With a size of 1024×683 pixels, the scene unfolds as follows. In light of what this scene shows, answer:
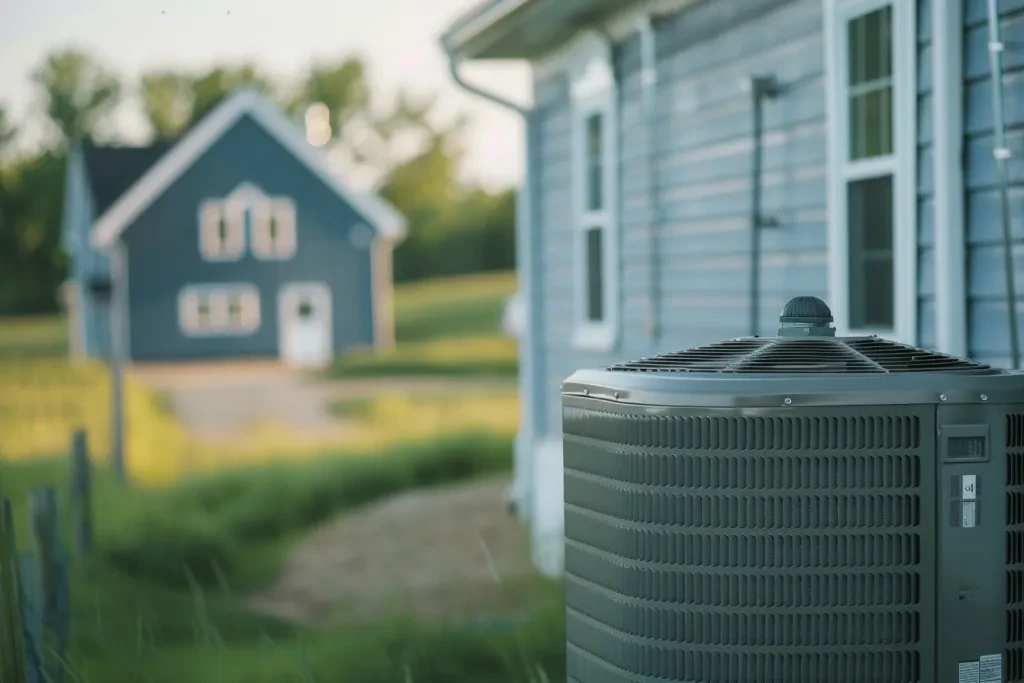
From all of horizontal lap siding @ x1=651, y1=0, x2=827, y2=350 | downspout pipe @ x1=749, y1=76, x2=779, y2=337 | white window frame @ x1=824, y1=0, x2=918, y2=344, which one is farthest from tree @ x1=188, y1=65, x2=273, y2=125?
white window frame @ x1=824, y1=0, x2=918, y2=344

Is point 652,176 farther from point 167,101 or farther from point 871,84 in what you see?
point 167,101

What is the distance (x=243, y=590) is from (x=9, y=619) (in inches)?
236

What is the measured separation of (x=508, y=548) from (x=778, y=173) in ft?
16.5

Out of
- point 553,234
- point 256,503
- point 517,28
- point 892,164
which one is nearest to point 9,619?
point 892,164

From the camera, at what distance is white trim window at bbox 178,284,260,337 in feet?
125

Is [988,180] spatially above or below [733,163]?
below

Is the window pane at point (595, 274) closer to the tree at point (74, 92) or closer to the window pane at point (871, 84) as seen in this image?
the window pane at point (871, 84)

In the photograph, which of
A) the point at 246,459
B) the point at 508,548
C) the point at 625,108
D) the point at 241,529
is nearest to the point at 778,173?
the point at 625,108

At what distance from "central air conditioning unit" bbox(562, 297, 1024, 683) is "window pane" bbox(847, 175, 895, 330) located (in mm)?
2678

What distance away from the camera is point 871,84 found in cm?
607

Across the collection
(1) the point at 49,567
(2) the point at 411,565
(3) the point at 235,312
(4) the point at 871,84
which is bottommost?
(2) the point at 411,565

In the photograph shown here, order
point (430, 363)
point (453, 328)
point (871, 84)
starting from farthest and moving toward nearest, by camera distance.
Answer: point (453, 328) → point (430, 363) → point (871, 84)

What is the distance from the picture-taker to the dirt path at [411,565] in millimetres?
9555

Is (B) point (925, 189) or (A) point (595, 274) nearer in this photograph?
(B) point (925, 189)
